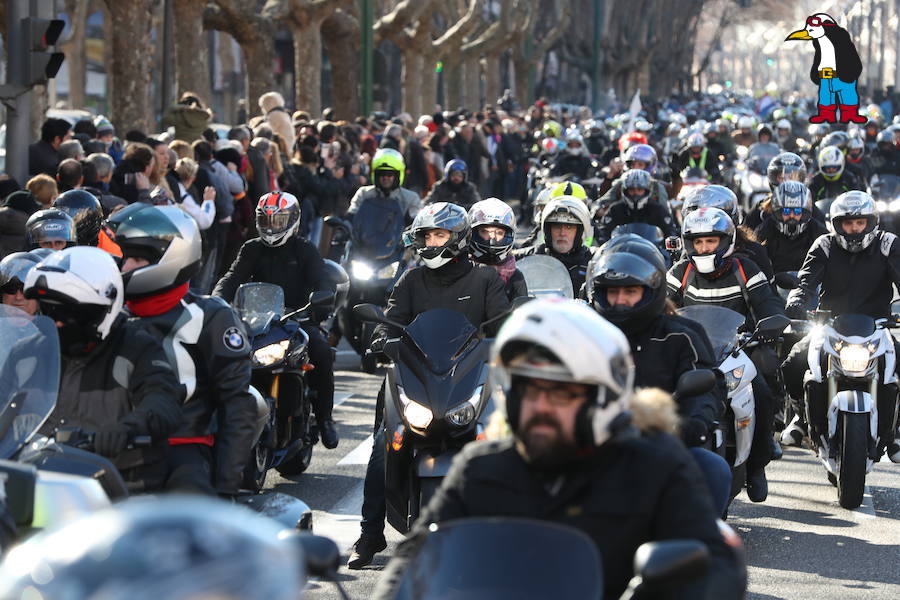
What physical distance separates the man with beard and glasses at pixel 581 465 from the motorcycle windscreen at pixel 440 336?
3.09 meters

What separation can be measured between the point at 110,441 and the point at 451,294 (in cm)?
326

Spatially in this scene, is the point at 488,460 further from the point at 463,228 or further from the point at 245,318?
the point at 245,318

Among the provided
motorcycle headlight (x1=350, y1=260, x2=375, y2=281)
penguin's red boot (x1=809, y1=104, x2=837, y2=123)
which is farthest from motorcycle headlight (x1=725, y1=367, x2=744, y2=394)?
penguin's red boot (x1=809, y1=104, x2=837, y2=123)

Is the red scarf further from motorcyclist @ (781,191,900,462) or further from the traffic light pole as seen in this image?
the traffic light pole

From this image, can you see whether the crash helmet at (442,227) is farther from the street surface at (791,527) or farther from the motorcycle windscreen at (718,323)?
the street surface at (791,527)

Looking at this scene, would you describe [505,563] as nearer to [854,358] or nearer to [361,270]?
[854,358]

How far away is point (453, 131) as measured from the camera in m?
29.0

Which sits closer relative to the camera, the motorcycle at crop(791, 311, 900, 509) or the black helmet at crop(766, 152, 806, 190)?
the motorcycle at crop(791, 311, 900, 509)

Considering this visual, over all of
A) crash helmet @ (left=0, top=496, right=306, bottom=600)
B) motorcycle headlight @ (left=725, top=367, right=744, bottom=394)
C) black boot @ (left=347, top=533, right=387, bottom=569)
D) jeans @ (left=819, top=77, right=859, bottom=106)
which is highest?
jeans @ (left=819, top=77, right=859, bottom=106)

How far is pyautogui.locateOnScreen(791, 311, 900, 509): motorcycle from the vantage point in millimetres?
9039

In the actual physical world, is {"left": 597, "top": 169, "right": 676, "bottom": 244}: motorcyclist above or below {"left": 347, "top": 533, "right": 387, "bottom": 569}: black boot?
above

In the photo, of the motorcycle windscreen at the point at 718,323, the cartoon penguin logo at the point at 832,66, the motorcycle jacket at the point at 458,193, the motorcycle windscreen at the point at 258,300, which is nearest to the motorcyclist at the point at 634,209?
the cartoon penguin logo at the point at 832,66

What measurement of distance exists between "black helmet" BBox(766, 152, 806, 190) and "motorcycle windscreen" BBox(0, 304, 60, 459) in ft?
35.1

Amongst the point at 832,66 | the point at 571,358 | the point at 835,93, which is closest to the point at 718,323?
the point at 571,358
